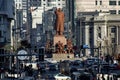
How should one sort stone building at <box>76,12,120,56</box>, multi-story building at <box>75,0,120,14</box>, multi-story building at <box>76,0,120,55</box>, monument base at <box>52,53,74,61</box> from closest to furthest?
1. monument base at <box>52,53,74,61</box>
2. multi-story building at <box>76,0,120,55</box>
3. stone building at <box>76,12,120,56</box>
4. multi-story building at <box>75,0,120,14</box>

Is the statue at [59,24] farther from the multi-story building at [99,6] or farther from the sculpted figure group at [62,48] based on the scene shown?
the multi-story building at [99,6]

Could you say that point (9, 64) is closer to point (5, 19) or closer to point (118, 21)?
point (5, 19)

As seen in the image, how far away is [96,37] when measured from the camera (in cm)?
17450

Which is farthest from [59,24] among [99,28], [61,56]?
[99,28]

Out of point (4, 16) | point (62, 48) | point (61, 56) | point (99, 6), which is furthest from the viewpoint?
point (99, 6)

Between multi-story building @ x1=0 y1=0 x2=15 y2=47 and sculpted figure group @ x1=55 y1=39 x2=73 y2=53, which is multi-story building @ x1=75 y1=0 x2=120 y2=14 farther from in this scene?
multi-story building @ x1=0 y1=0 x2=15 y2=47

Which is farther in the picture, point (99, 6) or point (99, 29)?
point (99, 6)

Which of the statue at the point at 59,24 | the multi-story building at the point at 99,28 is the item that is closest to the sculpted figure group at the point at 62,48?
the statue at the point at 59,24

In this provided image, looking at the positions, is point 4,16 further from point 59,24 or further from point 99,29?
point 99,29

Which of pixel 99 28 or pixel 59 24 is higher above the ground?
pixel 59 24

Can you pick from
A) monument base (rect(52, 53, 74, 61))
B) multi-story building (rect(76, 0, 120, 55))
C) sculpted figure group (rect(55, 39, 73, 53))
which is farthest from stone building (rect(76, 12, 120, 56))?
monument base (rect(52, 53, 74, 61))

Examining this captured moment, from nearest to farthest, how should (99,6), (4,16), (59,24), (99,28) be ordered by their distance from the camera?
(4,16)
(59,24)
(99,28)
(99,6)

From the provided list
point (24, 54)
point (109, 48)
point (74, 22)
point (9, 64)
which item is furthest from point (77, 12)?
point (24, 54)

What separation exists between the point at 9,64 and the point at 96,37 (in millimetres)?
85611
